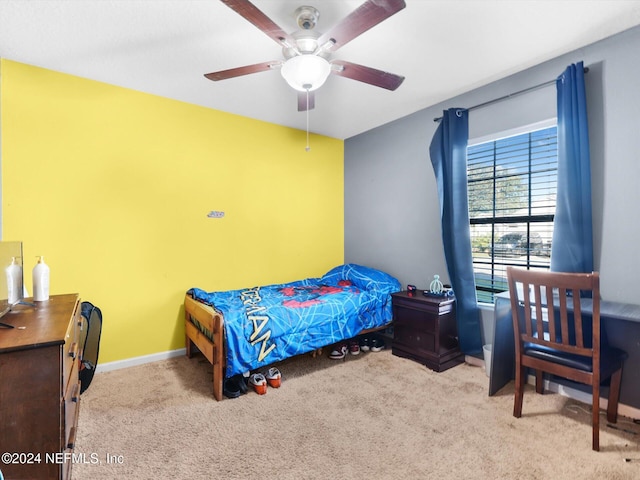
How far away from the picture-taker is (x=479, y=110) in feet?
9.65

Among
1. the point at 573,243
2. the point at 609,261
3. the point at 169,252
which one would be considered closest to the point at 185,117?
the point at 169,252

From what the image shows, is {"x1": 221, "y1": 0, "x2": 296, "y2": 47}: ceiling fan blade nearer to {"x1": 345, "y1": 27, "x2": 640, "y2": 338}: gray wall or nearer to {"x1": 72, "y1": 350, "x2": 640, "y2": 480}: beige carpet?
{"x1": 345, "y1": 27, "x2": 640, "y2": 338}: gray wall

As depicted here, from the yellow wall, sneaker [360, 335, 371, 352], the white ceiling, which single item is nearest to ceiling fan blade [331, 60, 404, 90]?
the white ceiling

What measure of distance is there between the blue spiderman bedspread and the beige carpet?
32 centimetres

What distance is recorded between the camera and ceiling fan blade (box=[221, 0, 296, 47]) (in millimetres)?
1408

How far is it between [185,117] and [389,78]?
211cm

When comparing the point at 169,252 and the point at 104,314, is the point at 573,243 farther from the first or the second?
the point at 104,314

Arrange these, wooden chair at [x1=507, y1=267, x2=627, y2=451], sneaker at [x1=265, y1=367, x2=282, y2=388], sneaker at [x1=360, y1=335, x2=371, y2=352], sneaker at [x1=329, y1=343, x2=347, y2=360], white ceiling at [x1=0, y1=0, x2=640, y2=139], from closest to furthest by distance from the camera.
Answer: wooden chair at [x1=507, y1=267, x2=627, y2=451], white ceiling at [x1=0, y1=0, x2=640, y2=139], sneaker at [x1=265, y1=367, x2=282, y2=388], sneaker at [x1=329, y1=343, x2=347, y2=360], sneaker at [x1=360, y1=335, x2=371, y2=352]

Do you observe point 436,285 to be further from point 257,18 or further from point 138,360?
point 138,360

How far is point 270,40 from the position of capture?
2186 millimetres

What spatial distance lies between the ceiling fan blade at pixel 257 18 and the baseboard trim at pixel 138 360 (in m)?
2.84

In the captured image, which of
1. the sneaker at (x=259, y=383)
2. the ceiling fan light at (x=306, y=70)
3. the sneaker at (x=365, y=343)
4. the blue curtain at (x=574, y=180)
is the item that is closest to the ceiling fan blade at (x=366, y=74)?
the ceiling fan light at (x=306, y=70)

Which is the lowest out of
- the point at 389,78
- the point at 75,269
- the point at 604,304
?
the point at 604,304

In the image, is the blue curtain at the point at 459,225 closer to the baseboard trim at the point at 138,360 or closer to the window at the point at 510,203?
the window at the point at 510,203
